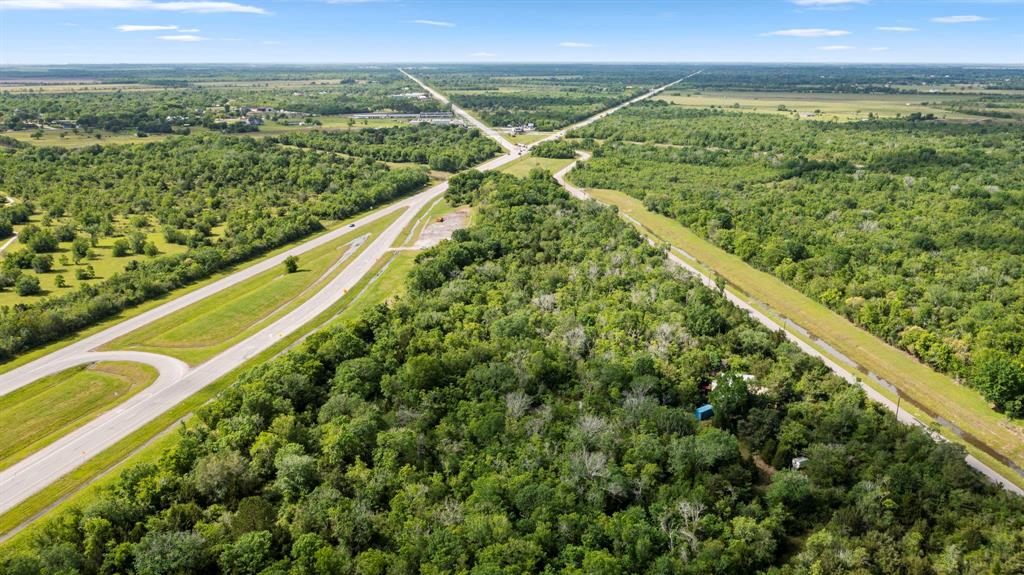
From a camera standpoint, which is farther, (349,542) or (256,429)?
(256,429)

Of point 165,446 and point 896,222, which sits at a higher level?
point 896,222

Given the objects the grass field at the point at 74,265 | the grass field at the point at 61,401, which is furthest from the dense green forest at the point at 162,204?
the grass field at the point at 61,401

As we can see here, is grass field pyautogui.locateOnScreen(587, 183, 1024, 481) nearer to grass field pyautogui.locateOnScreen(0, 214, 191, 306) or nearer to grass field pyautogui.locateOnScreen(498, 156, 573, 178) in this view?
grass field pyautogui.locateOnScreen(498, 156, 573, 178)

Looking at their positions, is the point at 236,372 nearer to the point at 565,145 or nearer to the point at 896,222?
the point at 896,222

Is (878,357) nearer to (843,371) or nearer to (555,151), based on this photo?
(843,371)

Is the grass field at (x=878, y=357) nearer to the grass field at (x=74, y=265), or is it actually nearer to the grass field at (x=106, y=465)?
the grass field at (x=106, y=465)

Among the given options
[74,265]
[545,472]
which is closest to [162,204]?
[74,265]

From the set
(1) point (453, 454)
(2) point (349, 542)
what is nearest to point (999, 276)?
(1) point (453, 454)
